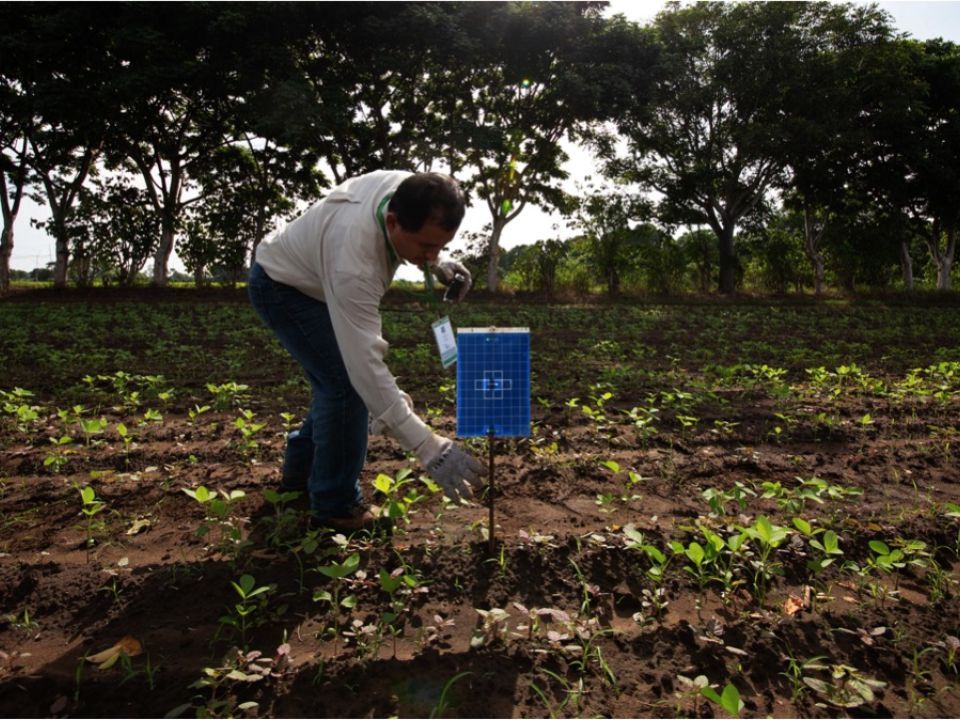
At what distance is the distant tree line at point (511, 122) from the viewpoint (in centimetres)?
1500

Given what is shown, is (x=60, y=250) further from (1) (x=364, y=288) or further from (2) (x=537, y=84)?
(1) (x=364, y=288)

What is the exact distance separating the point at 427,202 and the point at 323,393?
98cm

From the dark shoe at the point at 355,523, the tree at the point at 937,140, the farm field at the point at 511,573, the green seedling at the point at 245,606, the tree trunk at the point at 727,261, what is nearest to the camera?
the farm field at the point at 511,573

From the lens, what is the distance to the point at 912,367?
677 centimetres

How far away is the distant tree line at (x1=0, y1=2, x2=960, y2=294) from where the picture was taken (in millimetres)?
15000

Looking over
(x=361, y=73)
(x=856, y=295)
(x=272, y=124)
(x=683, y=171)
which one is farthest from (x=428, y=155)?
(x=856, y=295)

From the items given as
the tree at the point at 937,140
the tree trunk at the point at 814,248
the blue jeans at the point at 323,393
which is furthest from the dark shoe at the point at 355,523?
the tree at the point at 937,140

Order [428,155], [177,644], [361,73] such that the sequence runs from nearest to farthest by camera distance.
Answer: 1. [177,644]
2. [361,73]
3. [428,155]

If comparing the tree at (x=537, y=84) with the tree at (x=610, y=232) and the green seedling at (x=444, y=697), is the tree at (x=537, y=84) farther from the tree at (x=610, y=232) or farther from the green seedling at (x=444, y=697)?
the green seedling at (x=444, y=697)

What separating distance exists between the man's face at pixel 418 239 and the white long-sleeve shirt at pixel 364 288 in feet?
0.18

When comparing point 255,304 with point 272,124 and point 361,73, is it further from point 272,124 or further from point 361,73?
→ point 361,73

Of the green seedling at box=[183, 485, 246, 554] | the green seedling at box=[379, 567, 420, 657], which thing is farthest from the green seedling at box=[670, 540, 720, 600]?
the green seedling at box=[183, 485, 246, 554]

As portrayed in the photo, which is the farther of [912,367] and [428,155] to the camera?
[428,155]

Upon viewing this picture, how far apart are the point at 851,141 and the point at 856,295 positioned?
5296 millimetres
